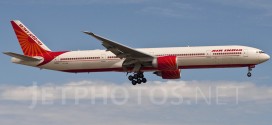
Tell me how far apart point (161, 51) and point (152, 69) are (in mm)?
2069

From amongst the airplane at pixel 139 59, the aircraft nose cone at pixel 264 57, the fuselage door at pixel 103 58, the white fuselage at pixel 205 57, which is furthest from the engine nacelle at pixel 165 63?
the aircraft nose cone at pixel 264 57

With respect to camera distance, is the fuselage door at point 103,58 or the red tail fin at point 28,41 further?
the red tail fin at point 28,41

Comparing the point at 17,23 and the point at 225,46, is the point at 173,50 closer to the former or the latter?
the point at 225,46

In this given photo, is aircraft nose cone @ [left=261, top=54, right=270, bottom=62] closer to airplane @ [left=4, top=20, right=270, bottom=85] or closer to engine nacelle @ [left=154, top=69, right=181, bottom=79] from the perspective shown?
airplane @ [left=4, top=20, right=270, bottom=85]

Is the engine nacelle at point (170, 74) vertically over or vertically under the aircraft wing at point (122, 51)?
under

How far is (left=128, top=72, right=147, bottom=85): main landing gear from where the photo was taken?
58.9m

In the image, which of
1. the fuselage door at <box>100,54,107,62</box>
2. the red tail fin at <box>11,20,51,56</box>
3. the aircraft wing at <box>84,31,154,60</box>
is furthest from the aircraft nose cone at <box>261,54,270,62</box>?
the red tail fin at <box>11,20,51,56</box>

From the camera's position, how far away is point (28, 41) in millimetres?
63906

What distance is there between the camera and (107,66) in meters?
59.1

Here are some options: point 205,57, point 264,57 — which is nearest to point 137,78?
point 205,57

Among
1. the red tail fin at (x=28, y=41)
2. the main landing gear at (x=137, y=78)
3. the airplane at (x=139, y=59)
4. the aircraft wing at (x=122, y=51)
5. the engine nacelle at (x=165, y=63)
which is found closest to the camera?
the aircraft wing at (x=122, y=51)

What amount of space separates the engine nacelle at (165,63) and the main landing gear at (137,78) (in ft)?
11.6

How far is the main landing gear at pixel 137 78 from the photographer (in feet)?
193

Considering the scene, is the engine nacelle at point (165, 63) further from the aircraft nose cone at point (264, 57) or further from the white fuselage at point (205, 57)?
the aircraft nose cone at point (264, 57)
